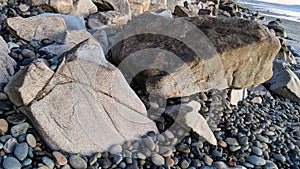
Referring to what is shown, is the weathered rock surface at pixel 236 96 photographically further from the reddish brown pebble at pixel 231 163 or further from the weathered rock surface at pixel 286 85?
the reddish brown pebble at pixel 231 163

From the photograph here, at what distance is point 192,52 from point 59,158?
1.65 m

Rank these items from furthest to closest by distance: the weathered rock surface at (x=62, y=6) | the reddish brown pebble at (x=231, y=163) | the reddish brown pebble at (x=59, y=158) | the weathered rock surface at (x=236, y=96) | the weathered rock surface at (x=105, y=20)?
the weathered rock surface at (x=105, y=20), the weathered rock surface at (x=62, y=6), the weathered rock surface at (x=236, y=96), the reddish brown pebble at (x=231, y=163), the reddish brown pebble at (x=59, y=158)

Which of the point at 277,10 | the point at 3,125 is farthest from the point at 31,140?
the point at 277,10

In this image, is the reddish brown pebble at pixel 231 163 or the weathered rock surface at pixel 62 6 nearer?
the reddish brown pebble at pixel 231 163

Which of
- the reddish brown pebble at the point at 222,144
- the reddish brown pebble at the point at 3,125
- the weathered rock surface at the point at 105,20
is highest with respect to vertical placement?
the weathered rock surface at the point at 105,20

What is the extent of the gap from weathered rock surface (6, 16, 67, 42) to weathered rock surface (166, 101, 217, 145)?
1492 mm

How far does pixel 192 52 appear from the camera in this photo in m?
3.18

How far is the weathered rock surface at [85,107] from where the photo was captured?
234 centimetres

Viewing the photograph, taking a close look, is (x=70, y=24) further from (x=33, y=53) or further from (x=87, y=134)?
(x=87, y=134)

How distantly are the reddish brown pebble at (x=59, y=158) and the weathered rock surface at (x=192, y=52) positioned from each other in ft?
3.66

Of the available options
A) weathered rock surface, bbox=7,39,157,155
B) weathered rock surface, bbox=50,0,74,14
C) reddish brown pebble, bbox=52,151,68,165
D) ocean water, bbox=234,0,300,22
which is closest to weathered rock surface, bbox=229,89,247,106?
weathered rock surface, bbox=7,39,157,155

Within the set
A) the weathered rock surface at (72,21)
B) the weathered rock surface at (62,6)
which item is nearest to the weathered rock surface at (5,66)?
the weathered rock surface at (72,21)

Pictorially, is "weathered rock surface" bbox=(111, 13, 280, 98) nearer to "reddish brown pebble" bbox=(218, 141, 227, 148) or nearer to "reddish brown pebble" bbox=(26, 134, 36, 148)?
"reddish brown pebble" bbox=(218, 141, 227, 148)

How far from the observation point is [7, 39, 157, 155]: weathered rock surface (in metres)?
2.34
